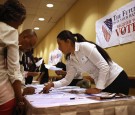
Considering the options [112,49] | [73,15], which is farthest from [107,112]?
[73,15]

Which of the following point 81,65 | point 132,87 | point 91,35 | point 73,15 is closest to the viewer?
point 81,65

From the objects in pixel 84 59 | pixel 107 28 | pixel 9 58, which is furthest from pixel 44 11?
pixel 9 58

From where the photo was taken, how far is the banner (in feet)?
8.82

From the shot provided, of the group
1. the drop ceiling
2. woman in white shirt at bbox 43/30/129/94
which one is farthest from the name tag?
the drop ceiling

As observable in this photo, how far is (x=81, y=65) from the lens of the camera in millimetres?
Answer: 1808

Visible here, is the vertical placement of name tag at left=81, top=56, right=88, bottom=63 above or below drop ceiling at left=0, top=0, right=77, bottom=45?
below

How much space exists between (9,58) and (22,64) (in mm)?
800

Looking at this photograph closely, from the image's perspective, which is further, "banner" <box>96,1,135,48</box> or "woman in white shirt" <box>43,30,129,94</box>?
"banner" <box>96,1,135,48</box>

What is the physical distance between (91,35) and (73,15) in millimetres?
1235

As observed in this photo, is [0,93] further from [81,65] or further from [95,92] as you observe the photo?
[81,65]

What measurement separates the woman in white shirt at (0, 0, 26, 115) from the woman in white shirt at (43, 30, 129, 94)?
52 centimetres

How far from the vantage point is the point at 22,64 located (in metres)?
1.88

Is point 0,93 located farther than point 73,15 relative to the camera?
No

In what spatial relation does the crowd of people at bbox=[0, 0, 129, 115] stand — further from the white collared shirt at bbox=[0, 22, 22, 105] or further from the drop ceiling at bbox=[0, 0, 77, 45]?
the drop ceiling at bbox=[0, 0, 77, 45]
